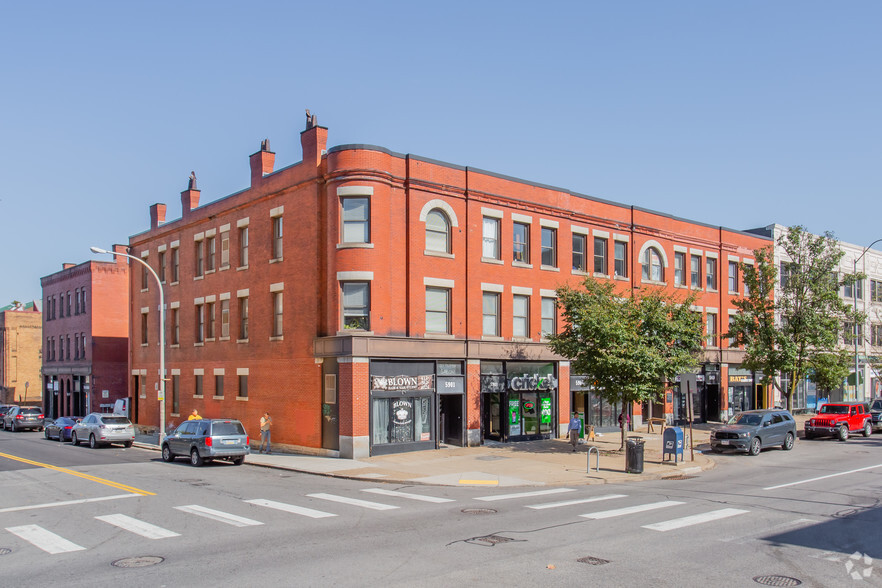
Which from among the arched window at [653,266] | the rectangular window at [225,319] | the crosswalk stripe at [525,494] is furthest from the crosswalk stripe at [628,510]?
the rectangular window at [225,319]

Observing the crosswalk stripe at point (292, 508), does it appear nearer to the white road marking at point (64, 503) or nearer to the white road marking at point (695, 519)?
the white road marking at point (64, 503)

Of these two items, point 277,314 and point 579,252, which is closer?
point 277,314

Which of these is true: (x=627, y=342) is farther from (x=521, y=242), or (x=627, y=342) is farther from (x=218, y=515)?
(x=218, y=515)

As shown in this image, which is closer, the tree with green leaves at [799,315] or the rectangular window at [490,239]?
the rectangular window at [490,239]

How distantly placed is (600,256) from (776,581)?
1086 inches

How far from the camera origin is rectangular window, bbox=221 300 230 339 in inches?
1390

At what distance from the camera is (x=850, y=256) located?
5544 centimetres

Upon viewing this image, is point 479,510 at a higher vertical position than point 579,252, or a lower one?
lower

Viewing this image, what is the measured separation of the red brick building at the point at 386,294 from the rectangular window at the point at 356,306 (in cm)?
5

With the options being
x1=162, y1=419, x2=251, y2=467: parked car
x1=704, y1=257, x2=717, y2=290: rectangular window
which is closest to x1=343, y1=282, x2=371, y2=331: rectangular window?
x1=162, y1=419, x2=251, y2=467: parked car

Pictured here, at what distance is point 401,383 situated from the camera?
2825 cm

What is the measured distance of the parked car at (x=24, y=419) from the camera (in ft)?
160

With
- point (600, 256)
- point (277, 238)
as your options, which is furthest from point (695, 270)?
point (277, 238)

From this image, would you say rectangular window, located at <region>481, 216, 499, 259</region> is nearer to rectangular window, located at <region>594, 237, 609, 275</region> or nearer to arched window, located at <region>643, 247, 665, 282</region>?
rectangular window, located at <region>594, 237, 609, 275</region>
